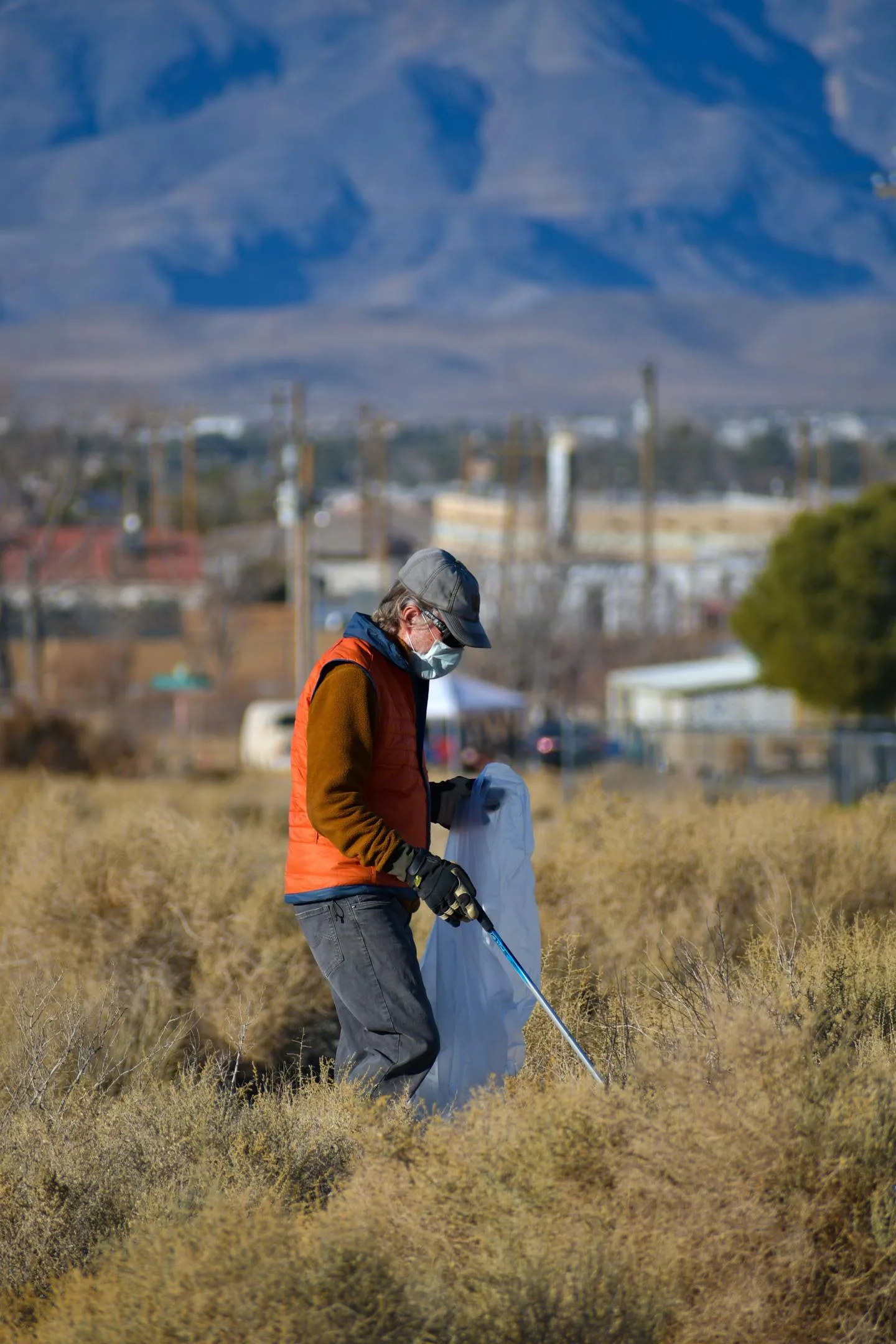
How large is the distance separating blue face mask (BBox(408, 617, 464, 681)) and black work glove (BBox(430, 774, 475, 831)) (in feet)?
1.65

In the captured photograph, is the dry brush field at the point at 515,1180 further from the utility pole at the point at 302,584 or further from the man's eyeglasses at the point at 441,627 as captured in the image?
the utility pole at the point at 302,584

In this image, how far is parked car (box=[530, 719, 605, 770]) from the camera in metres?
25.7

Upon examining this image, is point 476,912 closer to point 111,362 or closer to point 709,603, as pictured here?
point 709,603

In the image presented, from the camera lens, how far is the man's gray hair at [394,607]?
15.5 ft

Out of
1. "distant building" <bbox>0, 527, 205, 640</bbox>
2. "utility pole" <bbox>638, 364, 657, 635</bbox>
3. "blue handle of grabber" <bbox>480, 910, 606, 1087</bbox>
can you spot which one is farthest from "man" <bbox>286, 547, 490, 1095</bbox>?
"distant building" <bbox>0, 527, 205, 640</bbox>

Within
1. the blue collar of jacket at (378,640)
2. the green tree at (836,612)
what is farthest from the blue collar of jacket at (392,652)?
the green tree at (836,612)

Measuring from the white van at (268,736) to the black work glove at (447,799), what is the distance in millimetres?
22959

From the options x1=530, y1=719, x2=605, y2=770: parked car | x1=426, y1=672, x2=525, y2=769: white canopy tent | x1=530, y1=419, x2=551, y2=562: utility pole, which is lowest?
x1=530, y1=719, x2=605, y2=770: parked car

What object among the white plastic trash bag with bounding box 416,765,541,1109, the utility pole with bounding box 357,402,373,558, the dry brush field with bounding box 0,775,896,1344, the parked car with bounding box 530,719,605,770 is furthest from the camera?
the utility pole with bounding box 357,402,373,558

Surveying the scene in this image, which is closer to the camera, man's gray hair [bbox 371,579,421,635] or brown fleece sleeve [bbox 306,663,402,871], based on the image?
brown fleece sleeve [bbox 306,663,402,871]

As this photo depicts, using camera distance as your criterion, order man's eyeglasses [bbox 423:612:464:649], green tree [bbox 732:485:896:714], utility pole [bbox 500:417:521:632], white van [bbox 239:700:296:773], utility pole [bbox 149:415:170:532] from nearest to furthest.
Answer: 1. man's eyeglasses [bbox 423:612:464:649]
2. white van [bbox 239:700:296:773]
3. green tree [bbox 732:485:896:714]
4. utility pole [bbox 500:417:521:632]
5. utility pole [bbox 149:415:170:532]

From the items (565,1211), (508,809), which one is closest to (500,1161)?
(565,1211)

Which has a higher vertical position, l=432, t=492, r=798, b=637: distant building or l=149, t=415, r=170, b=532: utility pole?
l=149, t=415, r=170, b=532: utility pole

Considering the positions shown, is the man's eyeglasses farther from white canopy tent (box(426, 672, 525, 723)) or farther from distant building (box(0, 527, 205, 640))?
distant building (box(0, 527, 205, 640))
